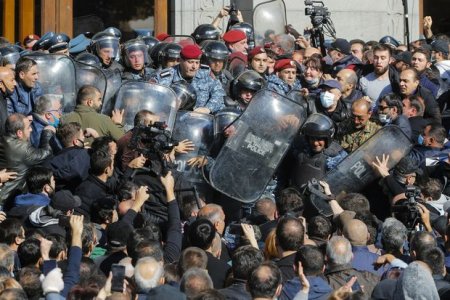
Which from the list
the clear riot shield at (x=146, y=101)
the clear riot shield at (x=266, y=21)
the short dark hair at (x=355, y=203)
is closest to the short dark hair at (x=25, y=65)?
the clear riot shield at (x=146, y=101)

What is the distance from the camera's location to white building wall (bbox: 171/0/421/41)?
817 inches

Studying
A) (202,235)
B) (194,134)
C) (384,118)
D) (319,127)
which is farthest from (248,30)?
(202,235)

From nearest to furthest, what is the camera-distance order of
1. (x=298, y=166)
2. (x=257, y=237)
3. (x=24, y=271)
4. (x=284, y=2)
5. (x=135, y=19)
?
1. (x=24, y=271)
2. (x=257, y=237)
3. (x=298, y=166)
4. (x=284, y=2)
5. (x=135, y=19)

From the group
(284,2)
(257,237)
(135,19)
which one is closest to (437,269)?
(257,237)

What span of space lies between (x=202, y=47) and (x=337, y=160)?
270 centimetres

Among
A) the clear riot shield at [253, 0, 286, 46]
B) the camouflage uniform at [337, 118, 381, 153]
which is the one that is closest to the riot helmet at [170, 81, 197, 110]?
the camouflage uniform at [337, 118, 381, 153]

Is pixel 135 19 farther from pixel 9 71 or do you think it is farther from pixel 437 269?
pixel 437 269

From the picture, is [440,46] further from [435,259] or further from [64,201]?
[435,259]

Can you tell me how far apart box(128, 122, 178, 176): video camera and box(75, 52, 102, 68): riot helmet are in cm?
214

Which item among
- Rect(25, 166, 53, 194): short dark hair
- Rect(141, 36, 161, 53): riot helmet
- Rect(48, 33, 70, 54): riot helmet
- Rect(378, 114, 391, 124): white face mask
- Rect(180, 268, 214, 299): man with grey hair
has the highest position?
Rect(48, 33, 70, 54): riot helmet

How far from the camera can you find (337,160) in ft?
51.0

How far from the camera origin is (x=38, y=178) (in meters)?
14.4

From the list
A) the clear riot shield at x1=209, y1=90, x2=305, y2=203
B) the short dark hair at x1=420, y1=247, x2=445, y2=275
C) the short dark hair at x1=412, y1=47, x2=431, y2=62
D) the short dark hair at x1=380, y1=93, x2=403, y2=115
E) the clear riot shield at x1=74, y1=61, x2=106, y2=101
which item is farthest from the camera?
the short dark hair at x1=412, y1=47, x2=431, y2=62

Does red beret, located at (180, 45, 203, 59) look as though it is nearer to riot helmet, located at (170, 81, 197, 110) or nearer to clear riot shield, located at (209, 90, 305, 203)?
riot helmet, located at (170, 81, 197, 110)
